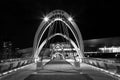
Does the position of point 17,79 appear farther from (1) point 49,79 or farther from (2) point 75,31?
(2) point 75,31

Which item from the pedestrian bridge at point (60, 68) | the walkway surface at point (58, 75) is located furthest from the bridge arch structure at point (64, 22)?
the walkway surface at point (58, 75)

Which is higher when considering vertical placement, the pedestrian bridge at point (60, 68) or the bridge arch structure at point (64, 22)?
the bridge arch structure at point (64, 22)

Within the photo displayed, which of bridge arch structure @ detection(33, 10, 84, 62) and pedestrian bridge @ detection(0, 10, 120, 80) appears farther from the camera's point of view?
bridge arch structure @ detection(33, 10, 84, 62)

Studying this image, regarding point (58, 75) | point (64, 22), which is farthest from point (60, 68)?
point (64, 22)

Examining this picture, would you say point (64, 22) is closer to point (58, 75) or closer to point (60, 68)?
point (60, 68)

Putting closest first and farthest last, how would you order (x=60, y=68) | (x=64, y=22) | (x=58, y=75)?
(x=58, y=75)
(x=60, y=68)
(x=64, y=22)

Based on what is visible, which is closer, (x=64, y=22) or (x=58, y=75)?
(x=58, y=75)

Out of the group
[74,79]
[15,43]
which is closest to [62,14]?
[74,79]

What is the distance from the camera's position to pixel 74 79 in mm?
13688

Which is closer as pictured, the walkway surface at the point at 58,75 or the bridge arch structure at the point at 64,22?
the walkway surface at the point at 58,75

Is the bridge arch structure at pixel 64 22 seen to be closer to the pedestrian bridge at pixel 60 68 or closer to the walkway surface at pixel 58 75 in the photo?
the pedestrian bridge at pixel 60 68

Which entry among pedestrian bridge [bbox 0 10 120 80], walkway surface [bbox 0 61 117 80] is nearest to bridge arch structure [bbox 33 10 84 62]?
pedestrian bridge [bbox 0 10 120 80]

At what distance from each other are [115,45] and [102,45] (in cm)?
1032

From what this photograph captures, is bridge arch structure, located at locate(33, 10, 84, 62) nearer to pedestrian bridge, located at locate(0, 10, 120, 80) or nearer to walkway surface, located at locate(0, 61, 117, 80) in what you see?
pedestrian bridge, located at locate(0, 10, 120, 80)
